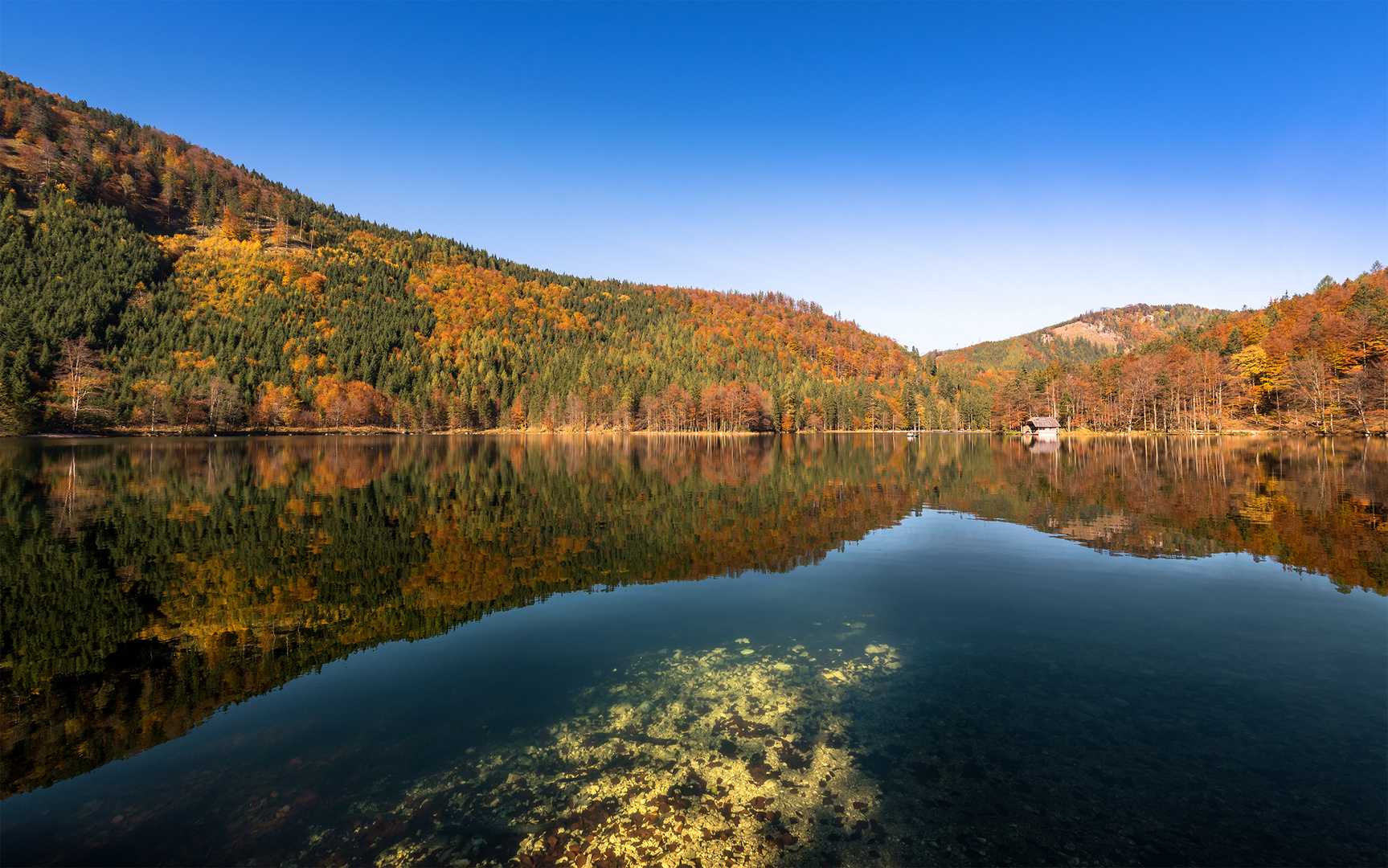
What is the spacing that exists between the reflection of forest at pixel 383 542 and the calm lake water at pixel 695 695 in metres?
0.13

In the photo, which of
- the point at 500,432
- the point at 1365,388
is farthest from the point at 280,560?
the point at 500,432

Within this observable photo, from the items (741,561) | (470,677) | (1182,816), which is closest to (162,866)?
(470,677)

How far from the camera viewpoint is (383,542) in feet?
66.0

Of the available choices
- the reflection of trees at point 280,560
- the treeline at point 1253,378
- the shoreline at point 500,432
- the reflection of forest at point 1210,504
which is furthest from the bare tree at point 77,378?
the treeline at point 1253,378

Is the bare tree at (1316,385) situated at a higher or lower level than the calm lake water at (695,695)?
higher

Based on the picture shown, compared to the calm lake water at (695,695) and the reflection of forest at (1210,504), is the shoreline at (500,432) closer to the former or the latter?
the reflection of forest at (1210,504)

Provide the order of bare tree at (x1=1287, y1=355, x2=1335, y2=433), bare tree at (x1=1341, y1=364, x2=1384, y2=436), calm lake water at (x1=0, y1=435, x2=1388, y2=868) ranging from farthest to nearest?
bare tree at (x1=1287, y1=355, x2=1335, y2=433), bare tree at (x1=1341, y1=364, x2=1384, y2=436), calm lake water at (x1=0, y1=435, x2=1388, y2=868)

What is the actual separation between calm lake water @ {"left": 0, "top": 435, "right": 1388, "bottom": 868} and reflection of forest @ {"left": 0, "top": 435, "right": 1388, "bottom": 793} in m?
0.13

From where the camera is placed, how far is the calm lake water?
19.6 feet

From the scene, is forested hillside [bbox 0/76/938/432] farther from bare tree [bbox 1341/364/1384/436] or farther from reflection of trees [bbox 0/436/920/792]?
reflection of trees [bbox 0/436/920/792]

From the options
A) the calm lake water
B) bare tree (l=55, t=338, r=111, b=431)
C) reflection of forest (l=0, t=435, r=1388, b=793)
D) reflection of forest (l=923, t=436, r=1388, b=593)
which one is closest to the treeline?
reflection of forest (l=923, t=436, r=1388, b=593)

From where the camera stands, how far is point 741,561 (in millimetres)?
18234

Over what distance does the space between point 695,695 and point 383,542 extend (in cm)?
1547

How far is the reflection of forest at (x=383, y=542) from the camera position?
10031 millimetres
